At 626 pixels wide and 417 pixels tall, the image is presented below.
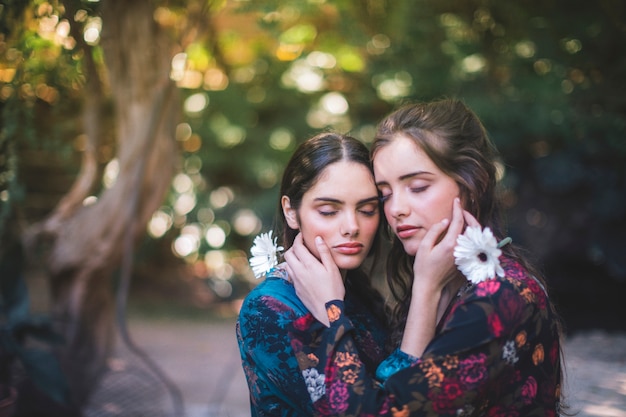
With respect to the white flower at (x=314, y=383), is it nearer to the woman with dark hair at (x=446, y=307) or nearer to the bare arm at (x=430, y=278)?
the woman with dark hair at (x=446, y=307)

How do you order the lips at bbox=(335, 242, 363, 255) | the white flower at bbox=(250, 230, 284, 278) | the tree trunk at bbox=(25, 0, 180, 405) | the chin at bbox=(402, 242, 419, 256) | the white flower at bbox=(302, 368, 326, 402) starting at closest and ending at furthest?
the white flower at bbox=(302, 368, 326, 402) < the chin at bbox=(402, 242, 419, 256) < the lips at bbox=(335, 242, 363, 255) < the white flower at bbox=(250, 230, 284, 278) < the tree trunk at bbox=(25, 0, 180, 405)

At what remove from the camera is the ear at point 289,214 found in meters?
2.34

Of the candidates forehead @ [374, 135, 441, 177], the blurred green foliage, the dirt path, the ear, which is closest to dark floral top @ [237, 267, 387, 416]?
the ear

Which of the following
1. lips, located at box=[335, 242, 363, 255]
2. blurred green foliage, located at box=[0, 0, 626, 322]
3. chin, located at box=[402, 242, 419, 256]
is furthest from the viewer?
blurred green foliage, located at box=[0, 0, 626, 322]

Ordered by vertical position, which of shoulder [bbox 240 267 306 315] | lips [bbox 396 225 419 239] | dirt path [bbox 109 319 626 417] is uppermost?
lips [bbox 396 225 419 239]

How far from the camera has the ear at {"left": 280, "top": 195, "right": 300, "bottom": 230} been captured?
2342 mm

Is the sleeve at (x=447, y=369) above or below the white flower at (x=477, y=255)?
below

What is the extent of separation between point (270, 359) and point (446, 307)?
564 millimetres

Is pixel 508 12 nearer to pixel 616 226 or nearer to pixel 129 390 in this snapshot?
pixel 616 226

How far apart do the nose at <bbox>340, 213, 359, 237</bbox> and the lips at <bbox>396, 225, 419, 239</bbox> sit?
141mm

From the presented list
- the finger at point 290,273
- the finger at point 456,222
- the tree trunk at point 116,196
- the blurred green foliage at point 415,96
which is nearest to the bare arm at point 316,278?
the finger at point 290,273

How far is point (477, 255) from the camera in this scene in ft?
6.15

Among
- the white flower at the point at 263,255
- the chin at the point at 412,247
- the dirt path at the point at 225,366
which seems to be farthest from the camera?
the dirt path at the point at 225,366

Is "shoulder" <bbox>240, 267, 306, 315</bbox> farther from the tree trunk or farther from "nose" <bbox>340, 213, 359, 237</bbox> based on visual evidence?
the tree trunk
